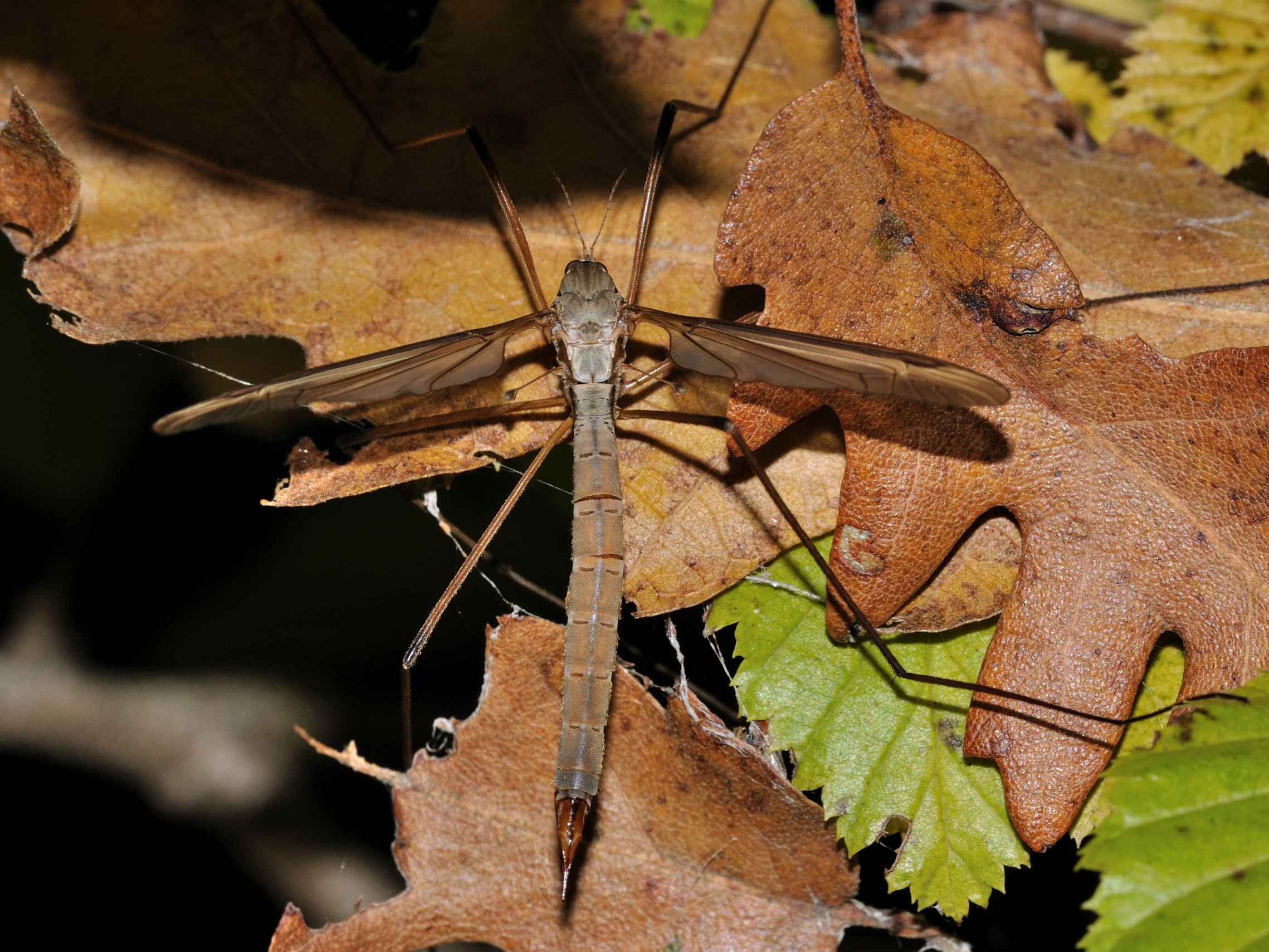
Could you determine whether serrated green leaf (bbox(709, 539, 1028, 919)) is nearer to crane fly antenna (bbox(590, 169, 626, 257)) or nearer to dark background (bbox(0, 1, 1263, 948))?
dark background (bbox(0, 1, 1263, 948))

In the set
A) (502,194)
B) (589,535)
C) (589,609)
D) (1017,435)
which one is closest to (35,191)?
(502,194)

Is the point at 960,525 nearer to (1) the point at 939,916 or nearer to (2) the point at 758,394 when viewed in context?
(2) the point at 758,394

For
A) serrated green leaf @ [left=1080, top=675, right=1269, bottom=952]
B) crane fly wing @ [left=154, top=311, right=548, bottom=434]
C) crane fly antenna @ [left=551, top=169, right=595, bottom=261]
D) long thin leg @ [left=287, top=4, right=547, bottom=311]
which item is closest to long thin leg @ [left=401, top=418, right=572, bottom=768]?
crane fly wing @ [left=154, top=311, right=548, bottom=434]

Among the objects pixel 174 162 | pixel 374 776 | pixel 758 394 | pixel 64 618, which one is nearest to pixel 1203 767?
pixel 758 394

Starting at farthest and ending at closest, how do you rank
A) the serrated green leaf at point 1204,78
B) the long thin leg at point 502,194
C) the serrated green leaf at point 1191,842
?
the serrated green leaf at point 1204,78, the long thin leg at point 502,194, the serrated green leaf at point 1191,842

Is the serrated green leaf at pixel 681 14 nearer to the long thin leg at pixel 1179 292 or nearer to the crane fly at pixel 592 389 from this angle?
the crane fly at pixel 592 389

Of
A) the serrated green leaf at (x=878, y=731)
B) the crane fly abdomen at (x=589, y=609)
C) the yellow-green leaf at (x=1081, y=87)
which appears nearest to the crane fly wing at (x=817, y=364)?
the crane fly abdomen at (x=589, y=609)
